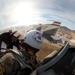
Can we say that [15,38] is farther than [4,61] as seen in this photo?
Yes

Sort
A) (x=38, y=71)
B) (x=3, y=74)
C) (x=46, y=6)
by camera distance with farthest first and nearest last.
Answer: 1. (x=46, y=6)
2. (x=3, y=74)
3. (x=38, y=71)

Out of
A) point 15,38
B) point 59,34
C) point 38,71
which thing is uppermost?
point 38,71

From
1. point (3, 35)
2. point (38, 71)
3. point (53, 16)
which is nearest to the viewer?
point (38, 71)

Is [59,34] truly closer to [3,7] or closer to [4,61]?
[3,7]

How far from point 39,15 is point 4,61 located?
484 centimetres

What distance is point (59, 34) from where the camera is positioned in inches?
441

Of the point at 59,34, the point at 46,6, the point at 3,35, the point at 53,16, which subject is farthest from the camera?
the point at 59,34

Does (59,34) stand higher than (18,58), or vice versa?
(18,58)

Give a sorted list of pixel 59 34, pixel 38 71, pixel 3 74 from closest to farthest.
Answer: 1. pixel 38 71
2. pixel 3 74
3. pixel 59 34

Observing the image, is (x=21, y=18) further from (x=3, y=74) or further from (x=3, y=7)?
(x=3, y=74)

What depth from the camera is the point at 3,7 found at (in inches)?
344

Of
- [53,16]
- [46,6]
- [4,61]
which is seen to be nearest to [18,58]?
[4,61]

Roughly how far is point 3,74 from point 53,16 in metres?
4.52

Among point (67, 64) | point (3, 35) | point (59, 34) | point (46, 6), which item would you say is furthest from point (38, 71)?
point (59, 34)
